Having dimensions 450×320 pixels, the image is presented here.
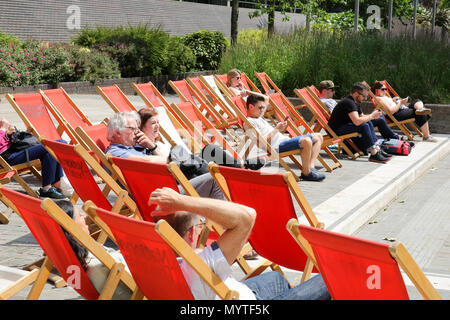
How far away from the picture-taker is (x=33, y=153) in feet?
21.5

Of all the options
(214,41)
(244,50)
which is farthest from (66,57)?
(214,41)

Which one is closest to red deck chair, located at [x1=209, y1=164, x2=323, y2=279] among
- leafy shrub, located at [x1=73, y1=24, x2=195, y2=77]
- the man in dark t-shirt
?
the man in dark t-shirt

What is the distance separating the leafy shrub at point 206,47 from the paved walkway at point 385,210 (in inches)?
580

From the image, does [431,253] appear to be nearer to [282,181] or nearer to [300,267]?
[300,267]

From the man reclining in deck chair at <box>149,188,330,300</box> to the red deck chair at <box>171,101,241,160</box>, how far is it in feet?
14.8

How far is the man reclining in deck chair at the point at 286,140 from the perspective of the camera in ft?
26.0

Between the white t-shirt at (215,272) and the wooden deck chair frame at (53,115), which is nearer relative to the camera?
the white t-shirt at (215,272)

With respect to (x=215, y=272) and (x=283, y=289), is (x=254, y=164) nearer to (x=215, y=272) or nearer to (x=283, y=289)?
(x=283, y=289)

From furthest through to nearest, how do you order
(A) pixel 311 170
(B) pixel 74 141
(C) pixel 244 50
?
(C) pixel 244 50, (A) pixel 311 170, (B) pixel 74 141

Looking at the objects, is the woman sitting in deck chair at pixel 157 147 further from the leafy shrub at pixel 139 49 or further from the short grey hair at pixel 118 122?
the leafy shrub at pixel 139 49

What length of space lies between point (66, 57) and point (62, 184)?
11.5 m

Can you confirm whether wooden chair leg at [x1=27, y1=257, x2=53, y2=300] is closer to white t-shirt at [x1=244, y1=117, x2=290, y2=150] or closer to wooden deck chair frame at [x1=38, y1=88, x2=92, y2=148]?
wooden deck chair frame at [x1=38, y1=88, x2=92, y2=148]

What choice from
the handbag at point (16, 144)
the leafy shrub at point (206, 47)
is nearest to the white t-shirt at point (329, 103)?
the handbag at point (16, 144)

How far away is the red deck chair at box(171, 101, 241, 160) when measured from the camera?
7797 millimetres
